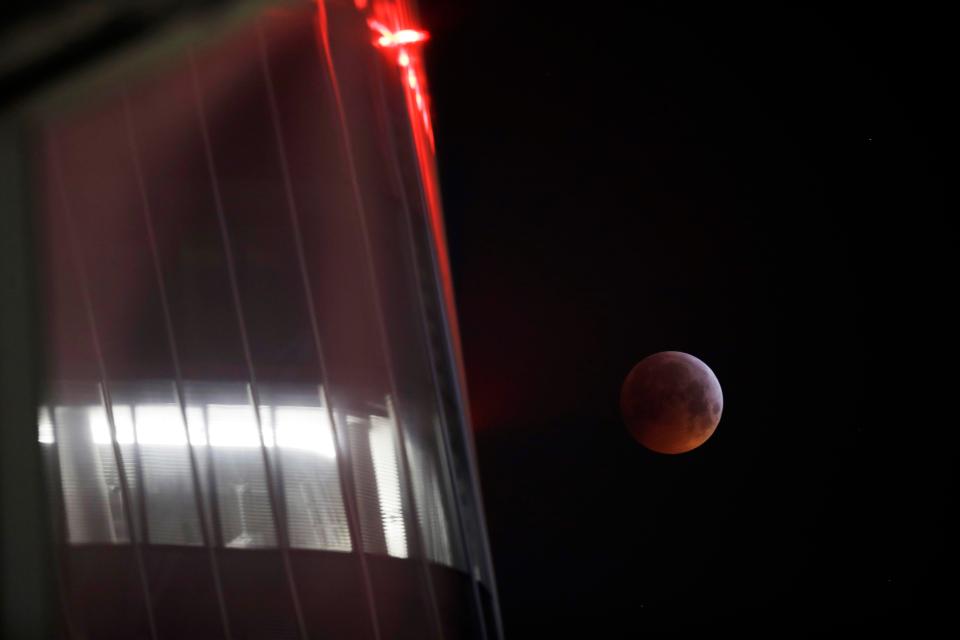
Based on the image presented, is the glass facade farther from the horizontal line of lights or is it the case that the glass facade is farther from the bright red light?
the bright red light

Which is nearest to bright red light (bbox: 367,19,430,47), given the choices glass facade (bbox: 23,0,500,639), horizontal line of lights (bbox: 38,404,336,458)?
glass facade (bbox: 23,0,500,639)

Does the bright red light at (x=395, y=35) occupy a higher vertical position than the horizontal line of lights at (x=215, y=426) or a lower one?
higher

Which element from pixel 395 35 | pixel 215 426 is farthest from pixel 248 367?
pixel 395 35

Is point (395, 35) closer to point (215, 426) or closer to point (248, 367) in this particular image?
point (248, 367)

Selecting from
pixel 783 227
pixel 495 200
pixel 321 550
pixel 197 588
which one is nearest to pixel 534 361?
pixel 495 200

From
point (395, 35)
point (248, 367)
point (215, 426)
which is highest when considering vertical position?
point (395, 35)

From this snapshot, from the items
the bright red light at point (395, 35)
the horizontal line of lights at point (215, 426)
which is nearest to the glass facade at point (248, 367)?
the horizontal line of lights at point (215, 426)

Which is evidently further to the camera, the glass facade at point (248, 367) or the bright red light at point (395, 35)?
the bright red light at point (395, 35)

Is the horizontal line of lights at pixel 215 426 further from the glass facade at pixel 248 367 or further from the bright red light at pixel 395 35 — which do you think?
the bright red light at pixel 395 35

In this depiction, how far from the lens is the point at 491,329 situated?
23.6 ft

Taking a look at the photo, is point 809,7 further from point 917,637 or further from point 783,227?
point 917,637

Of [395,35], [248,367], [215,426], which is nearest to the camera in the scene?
[215,426]

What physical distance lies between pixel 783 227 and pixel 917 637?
2.81 metres

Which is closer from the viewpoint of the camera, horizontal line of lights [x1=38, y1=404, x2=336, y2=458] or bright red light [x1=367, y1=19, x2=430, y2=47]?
horizontal line of lights [x1=38, y1=404, x2=336, y2=458]
